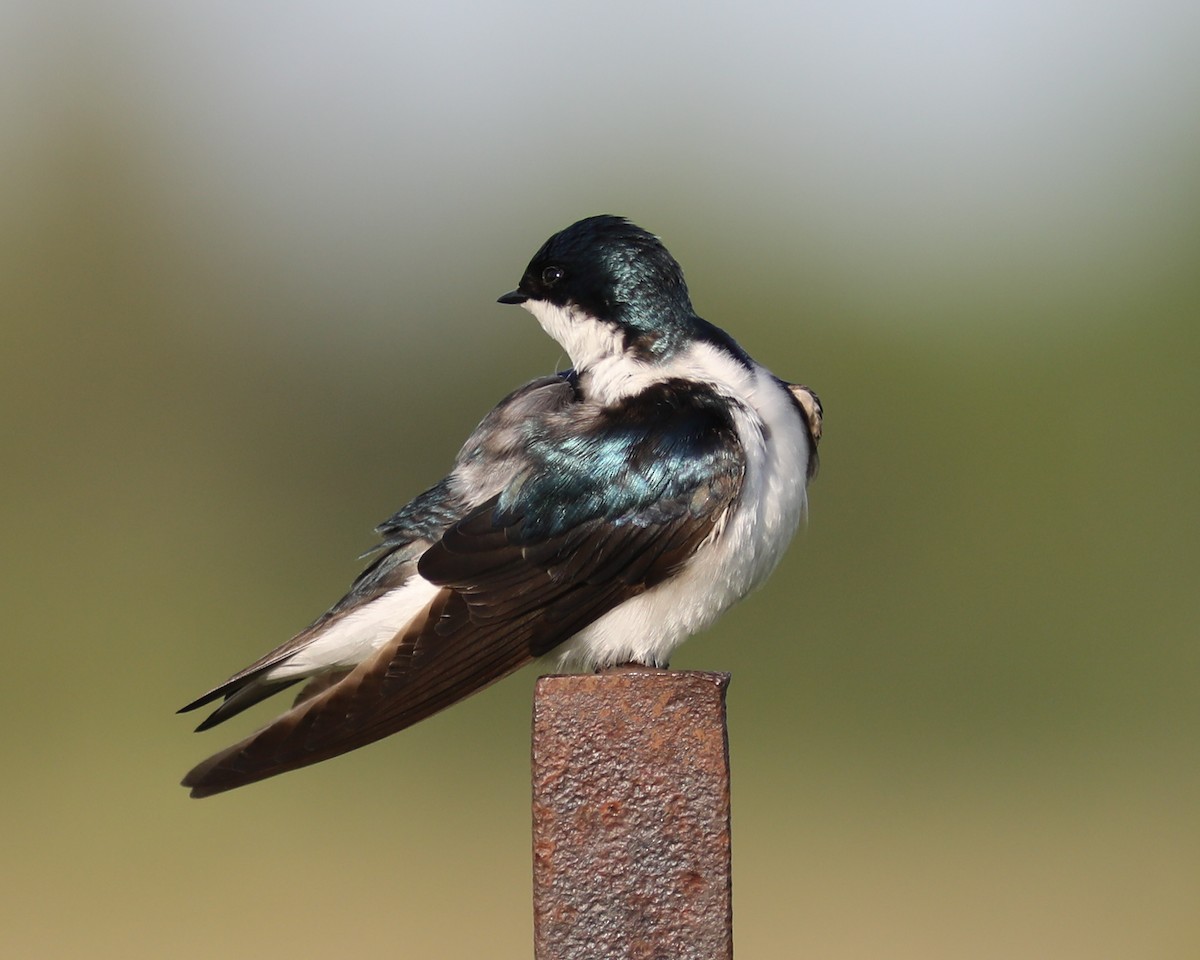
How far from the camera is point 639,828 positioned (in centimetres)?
174

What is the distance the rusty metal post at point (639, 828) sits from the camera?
5.67ft

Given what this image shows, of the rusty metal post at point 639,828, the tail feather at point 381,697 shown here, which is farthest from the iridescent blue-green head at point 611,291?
the rusty metal post at point 639,828

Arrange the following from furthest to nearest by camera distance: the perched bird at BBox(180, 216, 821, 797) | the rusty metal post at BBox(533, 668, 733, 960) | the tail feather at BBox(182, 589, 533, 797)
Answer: the perched bird at BBox(180, 216, 821, 797), the tail feather at BBox(182, 589, 533, 797), the rusty metal post at BBox(533, 668, 733, 960)

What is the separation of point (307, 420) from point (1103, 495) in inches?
185

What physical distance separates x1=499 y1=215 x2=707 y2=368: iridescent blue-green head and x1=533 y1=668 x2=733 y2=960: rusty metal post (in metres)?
0.80

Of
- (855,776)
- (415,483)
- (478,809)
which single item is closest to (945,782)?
(855,776)

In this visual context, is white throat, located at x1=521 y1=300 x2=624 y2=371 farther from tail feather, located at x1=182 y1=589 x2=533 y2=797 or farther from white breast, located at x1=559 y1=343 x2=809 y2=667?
tail feather, located at x1=182 y1=589 x2=533 y2=797

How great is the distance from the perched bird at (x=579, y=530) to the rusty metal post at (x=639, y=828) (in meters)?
0.38

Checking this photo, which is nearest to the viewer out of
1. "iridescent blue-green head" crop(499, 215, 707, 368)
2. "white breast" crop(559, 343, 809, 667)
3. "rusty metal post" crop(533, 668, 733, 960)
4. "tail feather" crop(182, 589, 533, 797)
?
"rusty metal post" crop(533, 668, 733, 960)

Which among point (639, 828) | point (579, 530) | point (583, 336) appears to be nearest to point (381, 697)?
point (579, 530)

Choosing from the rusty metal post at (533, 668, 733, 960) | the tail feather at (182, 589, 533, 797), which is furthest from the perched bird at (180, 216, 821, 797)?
the rusty metal post at (533, 668, 733, 960)

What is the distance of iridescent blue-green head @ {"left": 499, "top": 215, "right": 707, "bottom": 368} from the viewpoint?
2410mm

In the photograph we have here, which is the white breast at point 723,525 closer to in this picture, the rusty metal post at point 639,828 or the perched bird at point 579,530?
the perched bird at point 579,530

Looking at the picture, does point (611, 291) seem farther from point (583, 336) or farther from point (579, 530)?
point (579, 530)
